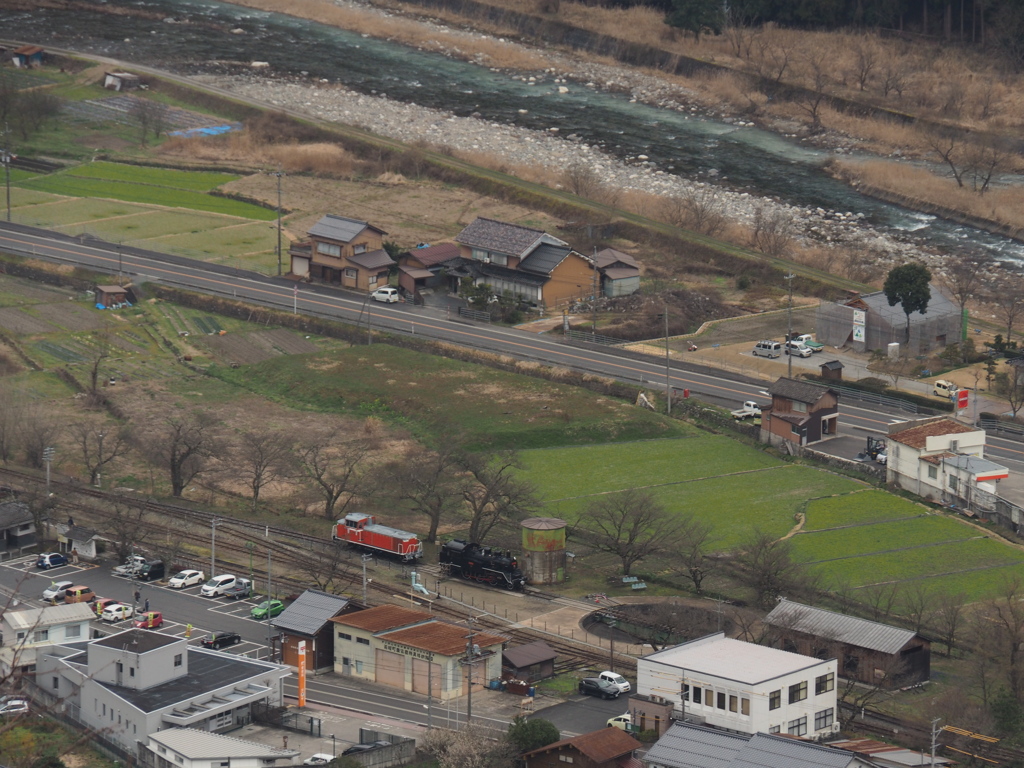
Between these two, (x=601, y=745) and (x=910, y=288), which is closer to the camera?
(x=601, y=745)

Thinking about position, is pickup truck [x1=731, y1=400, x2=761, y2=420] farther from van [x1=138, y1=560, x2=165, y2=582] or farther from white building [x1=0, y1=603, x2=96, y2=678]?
white building [x1=0, y1=603, x2=96, y2=678]

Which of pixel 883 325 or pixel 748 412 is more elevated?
pixel 883 325

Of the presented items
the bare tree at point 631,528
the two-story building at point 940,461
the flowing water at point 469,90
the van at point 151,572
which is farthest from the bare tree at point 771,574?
the flowing water at point 469,90

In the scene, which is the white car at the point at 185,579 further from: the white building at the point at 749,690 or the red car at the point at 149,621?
the white building at the point at 749,690

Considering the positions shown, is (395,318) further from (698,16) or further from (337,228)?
(698,16)

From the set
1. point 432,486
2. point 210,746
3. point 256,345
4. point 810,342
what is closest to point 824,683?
point 210,746

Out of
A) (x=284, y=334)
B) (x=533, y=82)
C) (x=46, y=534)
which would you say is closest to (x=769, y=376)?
(x=284, y=334)

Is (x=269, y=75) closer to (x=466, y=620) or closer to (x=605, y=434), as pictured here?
(x=605, y=434)
